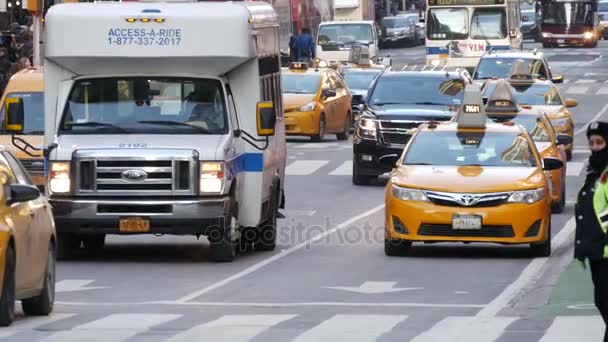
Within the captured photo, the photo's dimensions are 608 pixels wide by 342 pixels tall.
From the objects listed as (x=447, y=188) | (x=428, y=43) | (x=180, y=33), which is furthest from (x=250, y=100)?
(x=428, y=43)

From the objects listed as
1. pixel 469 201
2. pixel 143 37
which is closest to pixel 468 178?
pixel 469 201

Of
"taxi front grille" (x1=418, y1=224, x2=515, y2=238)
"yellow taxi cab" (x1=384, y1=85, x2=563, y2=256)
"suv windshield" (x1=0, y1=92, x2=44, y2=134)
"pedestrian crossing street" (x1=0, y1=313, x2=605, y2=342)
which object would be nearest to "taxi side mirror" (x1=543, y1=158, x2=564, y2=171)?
"yellow taxi cab" (x1=384, y1=85, x2=563, y2=256)

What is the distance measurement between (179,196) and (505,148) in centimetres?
407

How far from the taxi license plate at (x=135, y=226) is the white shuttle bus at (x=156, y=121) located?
2 cm

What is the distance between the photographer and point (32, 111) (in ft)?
91.1

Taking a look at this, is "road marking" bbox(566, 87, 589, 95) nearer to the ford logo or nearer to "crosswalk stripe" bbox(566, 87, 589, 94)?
"crosswalk stripe" bbox(566, 87, 589, 94)

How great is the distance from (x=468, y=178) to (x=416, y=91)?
1206cm

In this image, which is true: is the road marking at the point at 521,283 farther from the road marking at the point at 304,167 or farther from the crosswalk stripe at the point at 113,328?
the road marking at the point at 304,167

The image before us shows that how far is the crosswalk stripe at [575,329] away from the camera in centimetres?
1383

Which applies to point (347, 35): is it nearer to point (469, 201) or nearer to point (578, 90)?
point (578, 90)

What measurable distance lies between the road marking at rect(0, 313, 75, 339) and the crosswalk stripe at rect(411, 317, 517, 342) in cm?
299

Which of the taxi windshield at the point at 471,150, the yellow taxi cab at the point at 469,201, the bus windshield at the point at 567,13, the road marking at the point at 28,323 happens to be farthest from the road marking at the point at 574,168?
the bus windshield at the point at 567,13

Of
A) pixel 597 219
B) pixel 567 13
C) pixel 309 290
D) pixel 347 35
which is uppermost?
pixel 597 219

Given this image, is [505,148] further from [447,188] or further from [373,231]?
[373,231]
